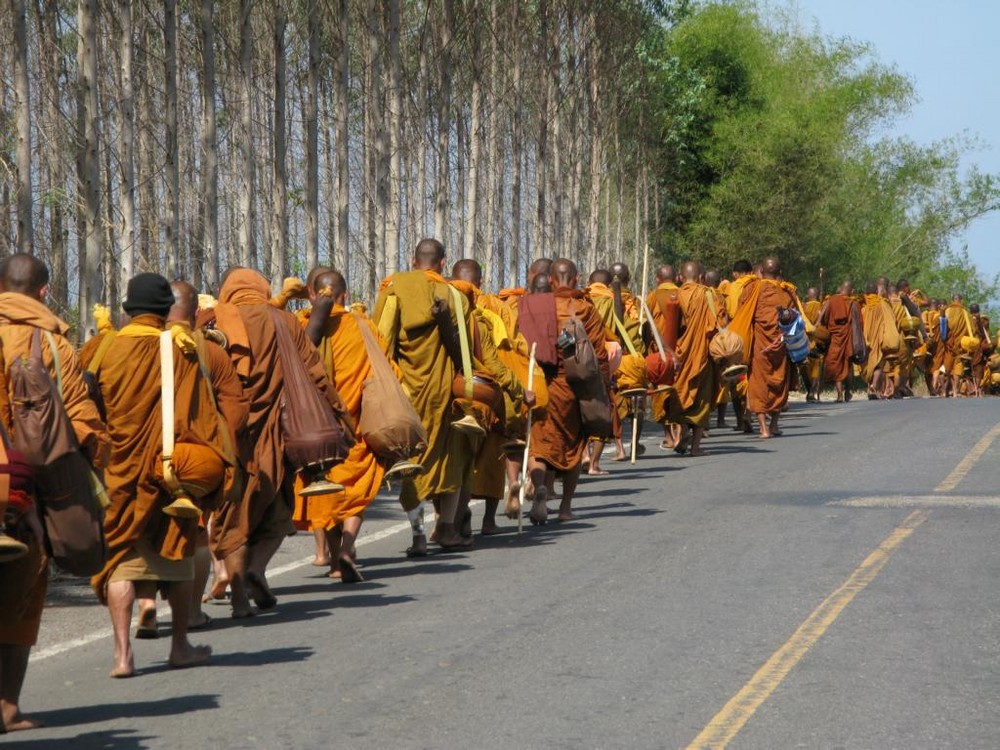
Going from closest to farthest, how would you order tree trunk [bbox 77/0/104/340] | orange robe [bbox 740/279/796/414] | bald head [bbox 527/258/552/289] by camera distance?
bald head [bbox 527/258/552/289]
tree trunk [bbox 77/0/104/340]
orange robe [bbox 740/279/796/414]

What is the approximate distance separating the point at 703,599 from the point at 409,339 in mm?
3251

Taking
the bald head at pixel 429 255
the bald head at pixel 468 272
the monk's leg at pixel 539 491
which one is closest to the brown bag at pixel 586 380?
the monk's leg at pixel 539 491

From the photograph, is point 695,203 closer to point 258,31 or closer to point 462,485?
point 258,31

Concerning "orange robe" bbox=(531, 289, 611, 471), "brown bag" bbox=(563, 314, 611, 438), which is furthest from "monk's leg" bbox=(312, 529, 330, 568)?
"brown bag" bbox=(563, 314, 611, 438)

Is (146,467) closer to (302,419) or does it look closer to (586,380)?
(302,419)

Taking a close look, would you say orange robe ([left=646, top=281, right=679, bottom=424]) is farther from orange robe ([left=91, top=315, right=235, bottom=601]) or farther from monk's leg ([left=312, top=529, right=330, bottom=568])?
orange robe ([left=91, top=315, right=235, bottom=601])

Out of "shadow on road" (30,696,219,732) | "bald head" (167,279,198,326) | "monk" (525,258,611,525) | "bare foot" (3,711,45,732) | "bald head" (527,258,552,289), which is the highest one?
"bald head" (527,258,552,289)

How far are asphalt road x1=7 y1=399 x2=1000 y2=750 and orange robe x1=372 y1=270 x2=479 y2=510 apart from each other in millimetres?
513

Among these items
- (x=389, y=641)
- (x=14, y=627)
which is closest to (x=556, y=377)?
(x=389, y=641)

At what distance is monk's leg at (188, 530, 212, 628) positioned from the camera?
8570mm

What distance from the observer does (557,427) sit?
45.0 ft

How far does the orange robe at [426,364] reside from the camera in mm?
11711

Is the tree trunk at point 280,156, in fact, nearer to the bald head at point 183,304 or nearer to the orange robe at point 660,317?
the orange robe at point 660,317

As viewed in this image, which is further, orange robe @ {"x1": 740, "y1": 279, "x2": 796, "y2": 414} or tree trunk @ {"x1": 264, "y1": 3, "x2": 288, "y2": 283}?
tree trunk @ {"x1": 264, "y1": 3, "x2": 288, "y2": 283}
